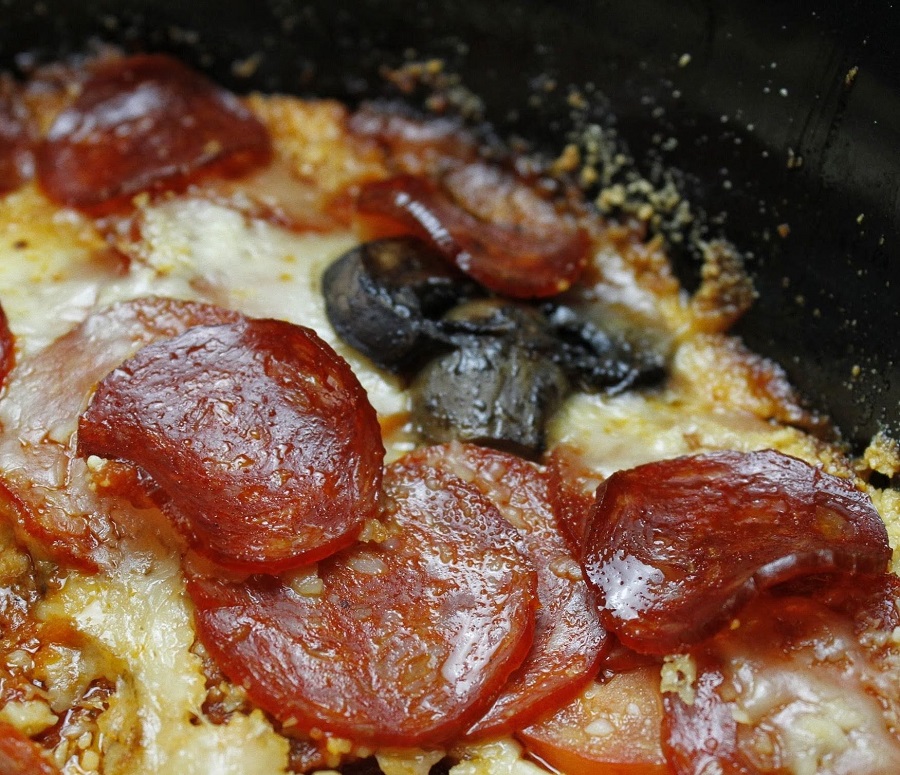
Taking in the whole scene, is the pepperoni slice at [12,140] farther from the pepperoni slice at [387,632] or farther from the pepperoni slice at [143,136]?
the pepperoni slice at [387,632]

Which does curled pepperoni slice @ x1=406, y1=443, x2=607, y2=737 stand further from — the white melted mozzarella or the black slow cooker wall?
the black slow cooker wall

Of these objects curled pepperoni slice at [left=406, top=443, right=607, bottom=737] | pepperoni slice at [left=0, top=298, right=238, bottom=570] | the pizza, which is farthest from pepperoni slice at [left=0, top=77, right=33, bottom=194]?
curled pepperoni slice at [left=406, top=443, right=607, bottom=737]

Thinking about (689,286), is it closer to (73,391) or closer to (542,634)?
(542,634)

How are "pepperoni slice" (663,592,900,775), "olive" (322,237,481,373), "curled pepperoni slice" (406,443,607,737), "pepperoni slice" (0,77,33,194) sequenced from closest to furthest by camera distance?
1. "pepperoni slice" (663,592,900,775)
2. "curled pepperoni slice" (406,443,607,737)
3. "olive" (322,237,481,373)
4. "pepperoni slice" (0,77,33,194)

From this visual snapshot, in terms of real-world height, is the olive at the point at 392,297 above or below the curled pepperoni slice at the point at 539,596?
above

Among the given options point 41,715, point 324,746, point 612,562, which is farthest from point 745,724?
point 41,715

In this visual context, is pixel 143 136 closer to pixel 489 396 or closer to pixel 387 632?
pixel 489 396

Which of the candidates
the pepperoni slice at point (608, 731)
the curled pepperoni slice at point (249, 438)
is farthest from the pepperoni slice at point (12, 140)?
the pepperoni slice at point (608, 731)
